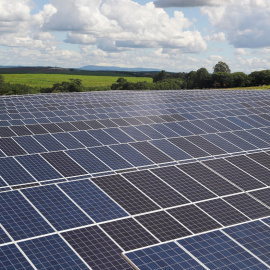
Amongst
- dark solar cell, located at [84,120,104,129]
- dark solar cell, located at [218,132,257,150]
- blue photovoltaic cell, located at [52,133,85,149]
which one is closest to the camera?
blue photovoltaic cell, located at [52,133,85,149]

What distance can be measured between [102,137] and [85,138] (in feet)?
4.53

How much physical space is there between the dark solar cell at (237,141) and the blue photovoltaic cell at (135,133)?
718cm

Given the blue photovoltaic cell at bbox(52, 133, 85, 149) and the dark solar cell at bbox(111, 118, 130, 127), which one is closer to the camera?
the blue photovoltaic cell at bbox(52, 133, 85, 149)

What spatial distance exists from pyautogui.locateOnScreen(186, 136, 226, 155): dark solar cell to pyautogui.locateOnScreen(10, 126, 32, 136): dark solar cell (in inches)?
510

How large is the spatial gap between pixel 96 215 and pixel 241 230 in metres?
7.32

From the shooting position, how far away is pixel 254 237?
20.3m

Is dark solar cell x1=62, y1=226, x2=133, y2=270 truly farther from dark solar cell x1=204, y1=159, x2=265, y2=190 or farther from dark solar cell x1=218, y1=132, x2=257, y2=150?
dark solar cell x1=218, y1=132, x2=257, y2=150

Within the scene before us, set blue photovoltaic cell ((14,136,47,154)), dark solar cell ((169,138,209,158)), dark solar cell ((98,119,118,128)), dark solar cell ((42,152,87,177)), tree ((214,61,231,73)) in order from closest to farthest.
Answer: dark solar cell ((42,152,87,177)) → blue photovoltaic cell ((14,136,47,154)) → dark solar cell ((169,138,209,158)) → dark solar cell ((98,119,118,128)) → tree ((214,61,231,73))

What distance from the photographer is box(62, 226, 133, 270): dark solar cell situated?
690 inches

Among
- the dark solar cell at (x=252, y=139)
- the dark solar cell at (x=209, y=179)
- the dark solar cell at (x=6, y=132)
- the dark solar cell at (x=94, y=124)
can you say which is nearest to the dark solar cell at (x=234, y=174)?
the dark solar cell at (x=209, y=179)

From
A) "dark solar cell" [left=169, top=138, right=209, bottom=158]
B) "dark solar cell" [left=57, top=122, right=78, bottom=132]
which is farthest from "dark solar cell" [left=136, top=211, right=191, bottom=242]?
"dark solar cell" [left=57, top=122, right=78, bottom=132]

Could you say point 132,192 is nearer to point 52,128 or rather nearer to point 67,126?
point 52,128

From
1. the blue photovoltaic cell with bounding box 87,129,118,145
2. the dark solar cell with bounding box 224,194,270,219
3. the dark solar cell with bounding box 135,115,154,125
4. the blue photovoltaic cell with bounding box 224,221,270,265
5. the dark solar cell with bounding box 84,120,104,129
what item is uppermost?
the dark solar cell with bounding box 135,115,154,125

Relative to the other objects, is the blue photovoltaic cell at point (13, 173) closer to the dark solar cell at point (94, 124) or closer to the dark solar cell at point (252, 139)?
the dark solar cell at point (94, 124)
